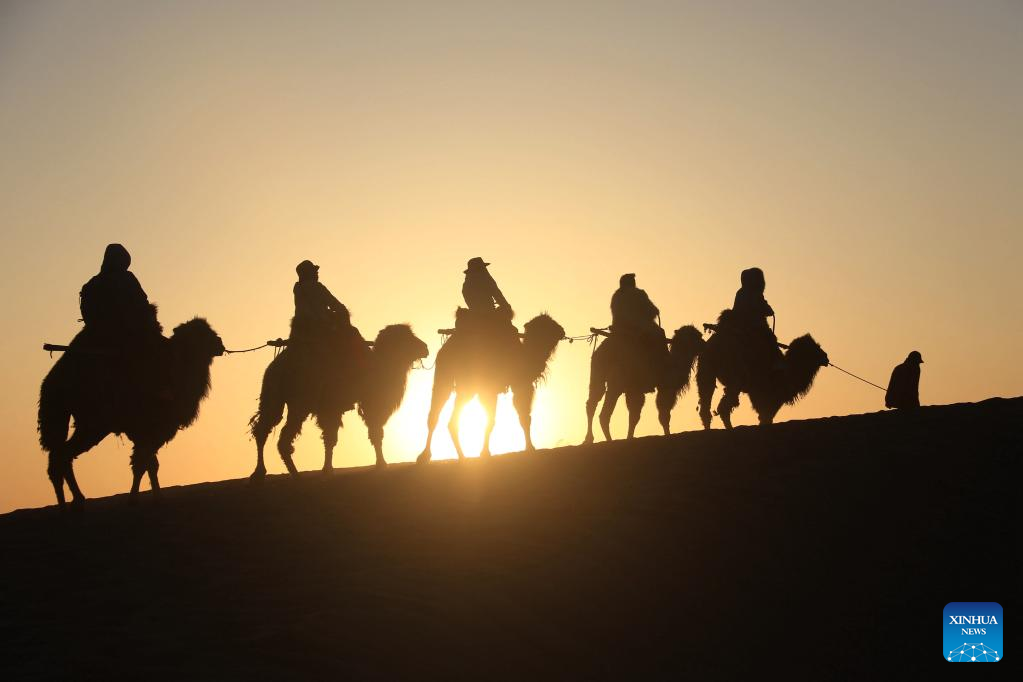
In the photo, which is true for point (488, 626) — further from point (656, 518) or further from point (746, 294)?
point (746, 294)

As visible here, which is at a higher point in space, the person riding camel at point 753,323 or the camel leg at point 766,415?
the person riding camel at point 753,323

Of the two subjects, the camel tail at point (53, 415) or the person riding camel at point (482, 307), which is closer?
the camel tail at point (53, 415)

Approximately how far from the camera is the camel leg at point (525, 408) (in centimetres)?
2345

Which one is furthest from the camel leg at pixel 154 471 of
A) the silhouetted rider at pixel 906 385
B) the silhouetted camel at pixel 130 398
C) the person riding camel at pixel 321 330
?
the silhouetted rider at pixel 906 385

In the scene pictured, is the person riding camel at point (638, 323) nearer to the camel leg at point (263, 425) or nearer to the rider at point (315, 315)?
the rider at point (315, 315)

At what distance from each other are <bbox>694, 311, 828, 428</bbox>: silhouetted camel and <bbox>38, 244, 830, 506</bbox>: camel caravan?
2cm

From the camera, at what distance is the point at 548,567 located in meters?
16.1

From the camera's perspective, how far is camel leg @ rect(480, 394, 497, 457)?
22859mm

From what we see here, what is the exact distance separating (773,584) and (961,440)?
6.73m

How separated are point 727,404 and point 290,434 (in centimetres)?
817

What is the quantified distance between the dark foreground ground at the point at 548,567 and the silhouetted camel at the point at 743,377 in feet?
12.0

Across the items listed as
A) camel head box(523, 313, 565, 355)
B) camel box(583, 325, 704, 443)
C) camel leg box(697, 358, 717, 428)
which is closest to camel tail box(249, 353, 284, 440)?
camel head box(523, 313, 565, 355)

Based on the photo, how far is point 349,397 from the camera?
75.6ft

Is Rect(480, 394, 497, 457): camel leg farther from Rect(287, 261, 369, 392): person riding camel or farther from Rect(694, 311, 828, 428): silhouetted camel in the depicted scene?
Rect(694, 311, 828, 428): silhouetted camel
